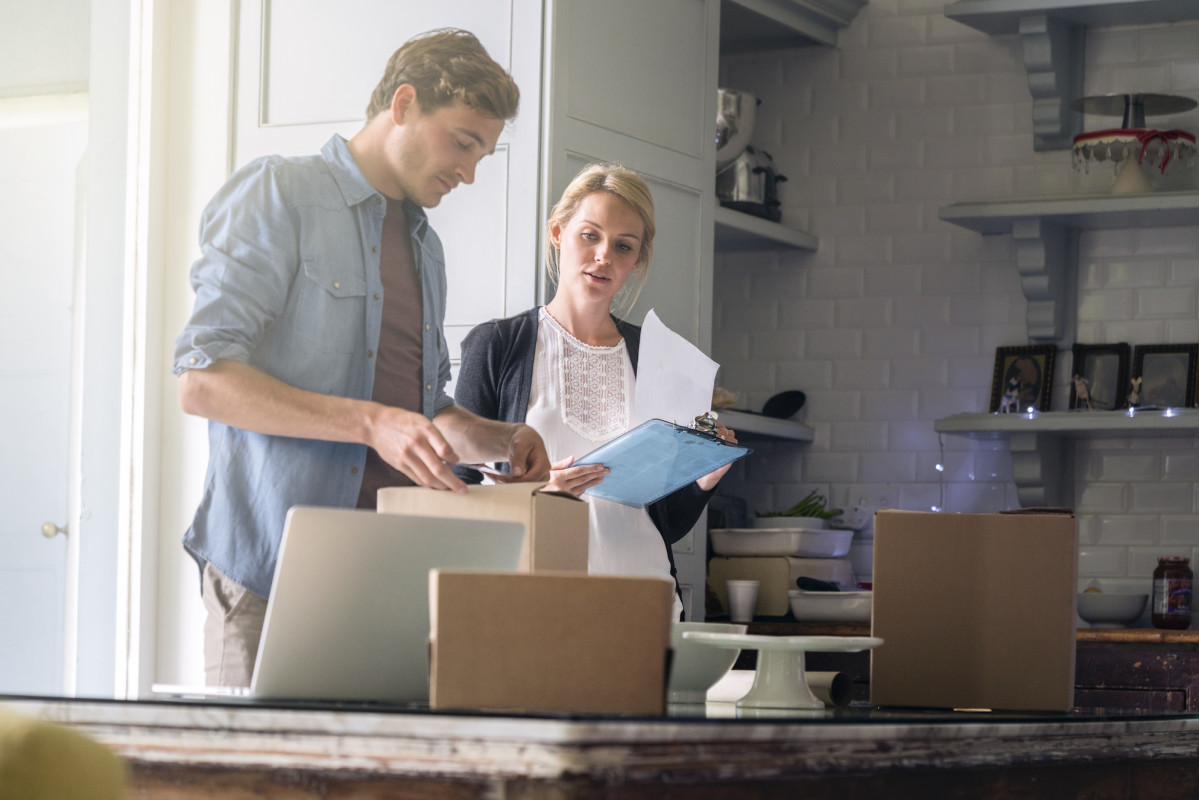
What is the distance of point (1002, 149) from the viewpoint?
13.9 feet

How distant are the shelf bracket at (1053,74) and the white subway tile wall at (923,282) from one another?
0.05 meters

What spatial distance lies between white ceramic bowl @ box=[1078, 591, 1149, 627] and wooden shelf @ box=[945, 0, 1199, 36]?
5.24 feet

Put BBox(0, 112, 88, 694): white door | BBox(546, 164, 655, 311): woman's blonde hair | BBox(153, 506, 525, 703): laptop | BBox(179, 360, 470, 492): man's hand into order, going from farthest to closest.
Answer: BBox(0, 112, 88, 694): white door, BBox(546, 164, 655, 311): woman's blonde hair, BBox(179, 360, 470, 492): man's hand, BBox(153, 506, 525, 703): laptop

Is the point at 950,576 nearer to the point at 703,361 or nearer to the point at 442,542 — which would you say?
the point at 442,542

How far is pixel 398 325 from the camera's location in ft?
9.11

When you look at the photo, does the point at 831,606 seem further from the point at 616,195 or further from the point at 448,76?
the point at 448,76

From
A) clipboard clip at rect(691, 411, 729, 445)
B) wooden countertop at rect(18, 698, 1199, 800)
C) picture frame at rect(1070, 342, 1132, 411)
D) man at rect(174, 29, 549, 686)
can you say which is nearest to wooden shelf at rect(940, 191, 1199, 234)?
picture frame at rect(1070, 342, 1132, 411)

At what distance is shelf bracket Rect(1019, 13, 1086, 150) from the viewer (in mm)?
4012

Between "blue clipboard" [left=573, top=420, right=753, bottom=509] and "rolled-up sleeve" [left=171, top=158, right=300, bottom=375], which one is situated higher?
"rolled-up sleeve" [left=171, top=158, right=300, bottom=375]

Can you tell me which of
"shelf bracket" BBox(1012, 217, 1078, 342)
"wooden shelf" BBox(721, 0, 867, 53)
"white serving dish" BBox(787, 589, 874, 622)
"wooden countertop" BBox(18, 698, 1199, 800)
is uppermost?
"wooden shelf" BBox(721, 0, 867, 53)

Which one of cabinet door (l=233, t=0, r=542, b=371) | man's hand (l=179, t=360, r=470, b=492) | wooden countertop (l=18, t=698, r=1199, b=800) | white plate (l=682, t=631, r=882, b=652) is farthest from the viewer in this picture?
cabinet door (l=233, t=0, r=542, b=371)

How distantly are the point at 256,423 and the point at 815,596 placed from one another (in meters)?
1.85

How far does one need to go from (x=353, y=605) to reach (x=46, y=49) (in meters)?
2.76

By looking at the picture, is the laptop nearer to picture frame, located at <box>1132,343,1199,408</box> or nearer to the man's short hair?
the man's short hair
